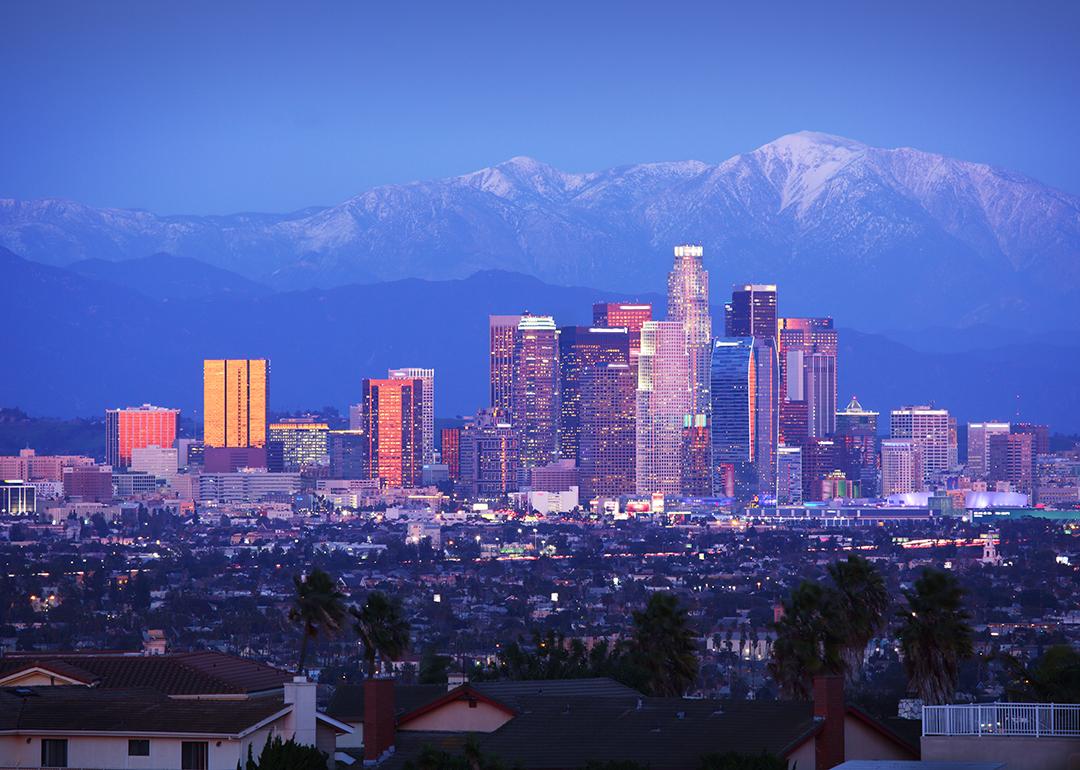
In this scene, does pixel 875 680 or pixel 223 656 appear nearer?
pixel 223 656

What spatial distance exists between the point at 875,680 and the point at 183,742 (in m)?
93.5

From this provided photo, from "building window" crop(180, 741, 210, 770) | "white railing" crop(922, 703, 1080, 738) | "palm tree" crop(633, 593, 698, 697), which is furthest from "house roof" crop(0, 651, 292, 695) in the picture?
"palm tree" crop(633, 593, 698, 697)

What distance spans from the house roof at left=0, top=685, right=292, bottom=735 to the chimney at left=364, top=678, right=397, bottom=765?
5.66ft

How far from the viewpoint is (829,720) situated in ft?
165

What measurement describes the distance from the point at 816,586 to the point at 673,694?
6.64 metres

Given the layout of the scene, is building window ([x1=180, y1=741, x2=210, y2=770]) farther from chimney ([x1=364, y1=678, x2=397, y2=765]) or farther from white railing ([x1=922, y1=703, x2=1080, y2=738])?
white railing ([x1=922, y1=703, x2=1080, y2=738])

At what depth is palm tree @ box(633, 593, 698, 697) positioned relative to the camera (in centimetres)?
8425

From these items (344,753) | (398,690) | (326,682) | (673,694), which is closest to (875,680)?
(326,682)

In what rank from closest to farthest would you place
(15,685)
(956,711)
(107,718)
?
(956,711) < (107,718) < (15,685)

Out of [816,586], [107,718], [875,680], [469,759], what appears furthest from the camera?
[875,680]

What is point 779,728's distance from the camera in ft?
168

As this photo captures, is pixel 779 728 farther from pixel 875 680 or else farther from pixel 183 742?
pixel 875 680

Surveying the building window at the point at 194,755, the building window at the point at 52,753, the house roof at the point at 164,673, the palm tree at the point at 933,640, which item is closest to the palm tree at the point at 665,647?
the palm tree at the point at 933,640

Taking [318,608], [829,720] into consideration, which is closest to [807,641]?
[318,608]
